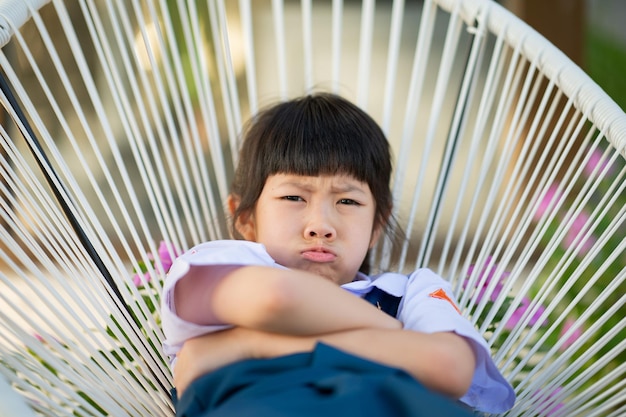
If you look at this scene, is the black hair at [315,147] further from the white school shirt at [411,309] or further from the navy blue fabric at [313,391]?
the navy blue fabric at [313,391]

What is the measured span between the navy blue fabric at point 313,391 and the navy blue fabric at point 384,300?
33cm

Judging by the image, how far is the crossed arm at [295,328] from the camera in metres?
0.98

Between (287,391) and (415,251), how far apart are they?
1612 millimetres

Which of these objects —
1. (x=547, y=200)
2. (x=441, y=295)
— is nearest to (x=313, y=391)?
(x=441, y=295)

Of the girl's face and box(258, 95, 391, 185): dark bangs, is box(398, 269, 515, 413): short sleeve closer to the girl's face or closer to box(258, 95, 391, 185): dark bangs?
the girl's face

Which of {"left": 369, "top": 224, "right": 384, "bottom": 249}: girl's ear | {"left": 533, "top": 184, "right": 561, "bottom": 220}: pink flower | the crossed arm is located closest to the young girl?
the crossed arm

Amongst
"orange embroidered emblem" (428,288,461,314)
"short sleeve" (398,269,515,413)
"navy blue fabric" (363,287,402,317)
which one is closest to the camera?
"short sleeve" (398,269,515,413)

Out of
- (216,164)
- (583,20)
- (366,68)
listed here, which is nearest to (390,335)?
(216,164)

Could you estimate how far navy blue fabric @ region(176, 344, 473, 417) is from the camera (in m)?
0.87

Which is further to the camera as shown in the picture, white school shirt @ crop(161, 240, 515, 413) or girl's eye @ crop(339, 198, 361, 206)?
girl's eye @ crop(339, 198, 361, 206)

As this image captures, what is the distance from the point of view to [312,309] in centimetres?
100

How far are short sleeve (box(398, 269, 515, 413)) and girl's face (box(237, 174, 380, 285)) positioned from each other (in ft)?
0.37

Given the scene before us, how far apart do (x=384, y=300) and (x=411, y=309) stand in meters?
0.12

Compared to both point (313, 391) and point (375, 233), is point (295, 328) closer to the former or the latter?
point (313, 391)
